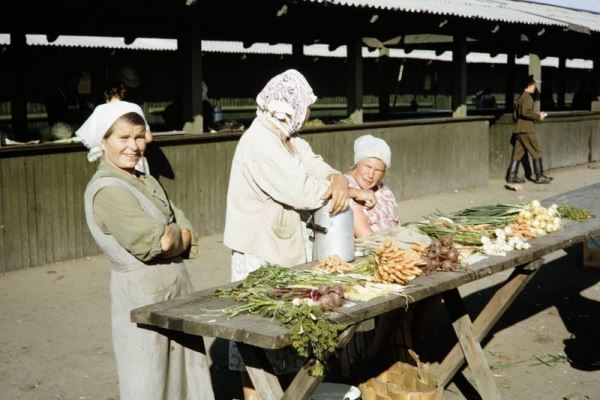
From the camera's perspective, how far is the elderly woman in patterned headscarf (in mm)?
3832

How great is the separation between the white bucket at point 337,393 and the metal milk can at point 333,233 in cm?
77

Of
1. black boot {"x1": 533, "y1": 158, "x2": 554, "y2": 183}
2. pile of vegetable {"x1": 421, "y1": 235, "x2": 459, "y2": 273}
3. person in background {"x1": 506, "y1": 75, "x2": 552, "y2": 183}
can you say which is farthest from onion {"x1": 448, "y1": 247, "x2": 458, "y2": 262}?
black boot {"x1": 533, "y1": 158, "x2": 554, "y2": 183}

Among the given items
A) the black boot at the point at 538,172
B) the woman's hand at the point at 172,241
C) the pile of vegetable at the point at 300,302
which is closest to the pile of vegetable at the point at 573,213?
the pile of vegetable at the point at 300,302

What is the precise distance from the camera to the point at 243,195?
4.00 m

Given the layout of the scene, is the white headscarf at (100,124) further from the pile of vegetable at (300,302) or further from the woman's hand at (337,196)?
the woman's hand at (337,196)

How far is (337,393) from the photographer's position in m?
4.24

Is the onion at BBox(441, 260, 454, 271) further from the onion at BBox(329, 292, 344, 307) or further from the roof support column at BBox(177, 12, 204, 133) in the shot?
the roof support column at BBox(177, 12, 204, 133)

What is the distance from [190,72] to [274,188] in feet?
19.8

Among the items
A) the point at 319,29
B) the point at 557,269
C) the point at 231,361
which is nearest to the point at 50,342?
the point at 231,361

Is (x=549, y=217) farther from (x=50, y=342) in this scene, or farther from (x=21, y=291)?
(x=21, y=291)

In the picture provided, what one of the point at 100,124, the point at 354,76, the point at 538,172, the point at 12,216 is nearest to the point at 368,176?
the point at 100,124

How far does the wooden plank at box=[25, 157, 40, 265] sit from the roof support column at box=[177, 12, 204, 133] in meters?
2.09

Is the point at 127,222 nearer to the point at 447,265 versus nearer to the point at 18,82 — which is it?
the point at 447,265

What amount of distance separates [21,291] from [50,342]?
1565 millimetres
